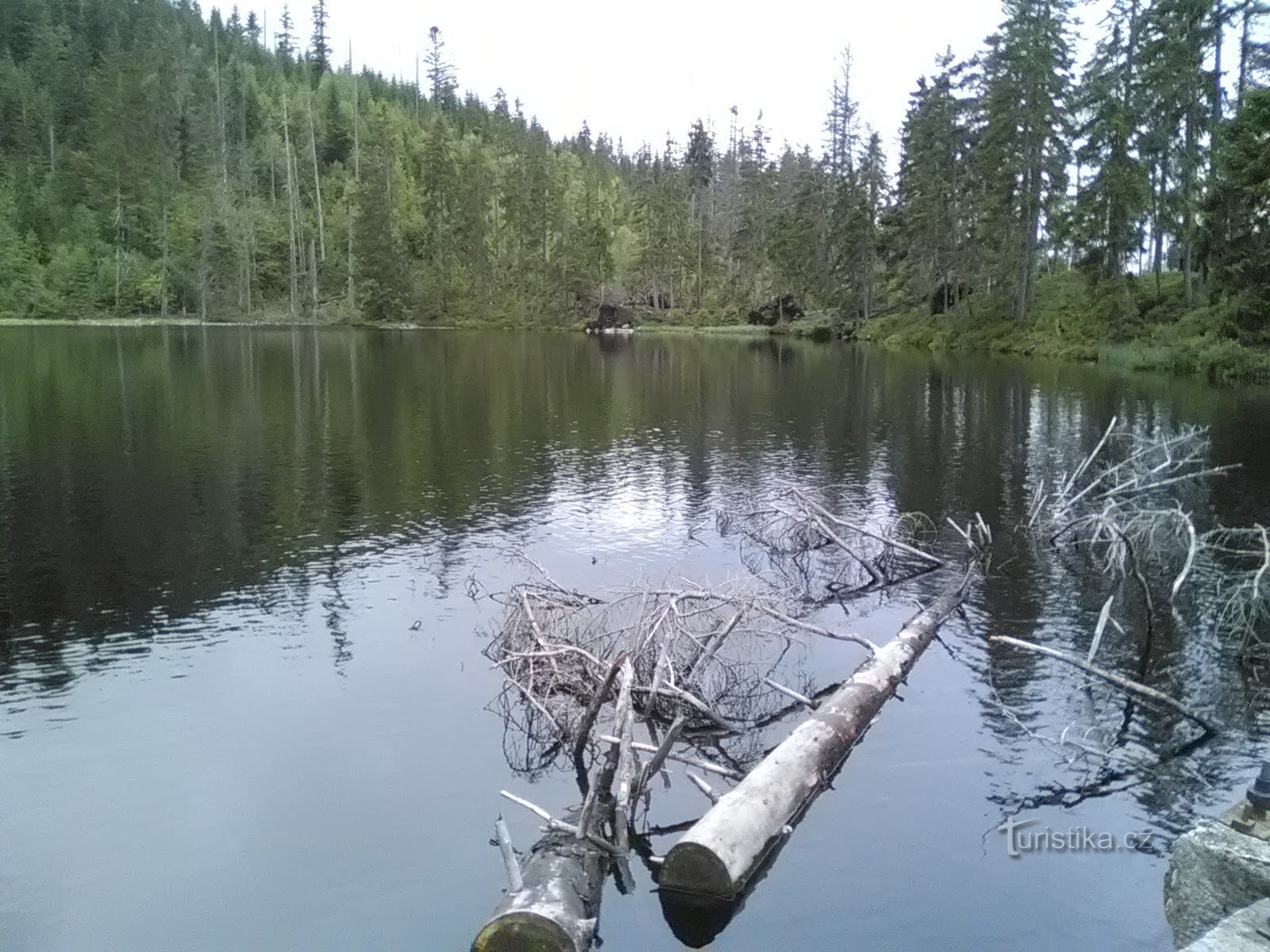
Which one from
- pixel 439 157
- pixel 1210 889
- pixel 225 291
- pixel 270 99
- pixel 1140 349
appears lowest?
pixel 1210 889

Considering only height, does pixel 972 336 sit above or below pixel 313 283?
below

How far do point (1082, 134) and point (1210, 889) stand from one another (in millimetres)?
63239

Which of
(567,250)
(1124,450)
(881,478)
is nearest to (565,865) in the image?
(881,478)

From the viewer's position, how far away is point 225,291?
10119 cm

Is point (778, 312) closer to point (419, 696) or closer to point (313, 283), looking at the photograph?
point (313, 283)

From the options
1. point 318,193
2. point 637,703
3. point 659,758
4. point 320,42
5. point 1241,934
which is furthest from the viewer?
point 320,42

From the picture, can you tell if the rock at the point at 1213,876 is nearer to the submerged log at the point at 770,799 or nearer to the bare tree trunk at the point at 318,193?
the submerged log at the point at 770,799

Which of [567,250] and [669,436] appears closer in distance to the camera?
[669,436]

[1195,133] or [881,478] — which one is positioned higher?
[1195,133]

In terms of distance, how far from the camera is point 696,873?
8.06 m

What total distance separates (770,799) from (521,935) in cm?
262

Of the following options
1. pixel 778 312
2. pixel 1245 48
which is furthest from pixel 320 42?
pixel 1245 48

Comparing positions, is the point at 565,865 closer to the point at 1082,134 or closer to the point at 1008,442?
the point at 1008,442

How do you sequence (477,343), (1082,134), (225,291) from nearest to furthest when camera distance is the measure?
(1082,134) < (477,343) < (225,291)
